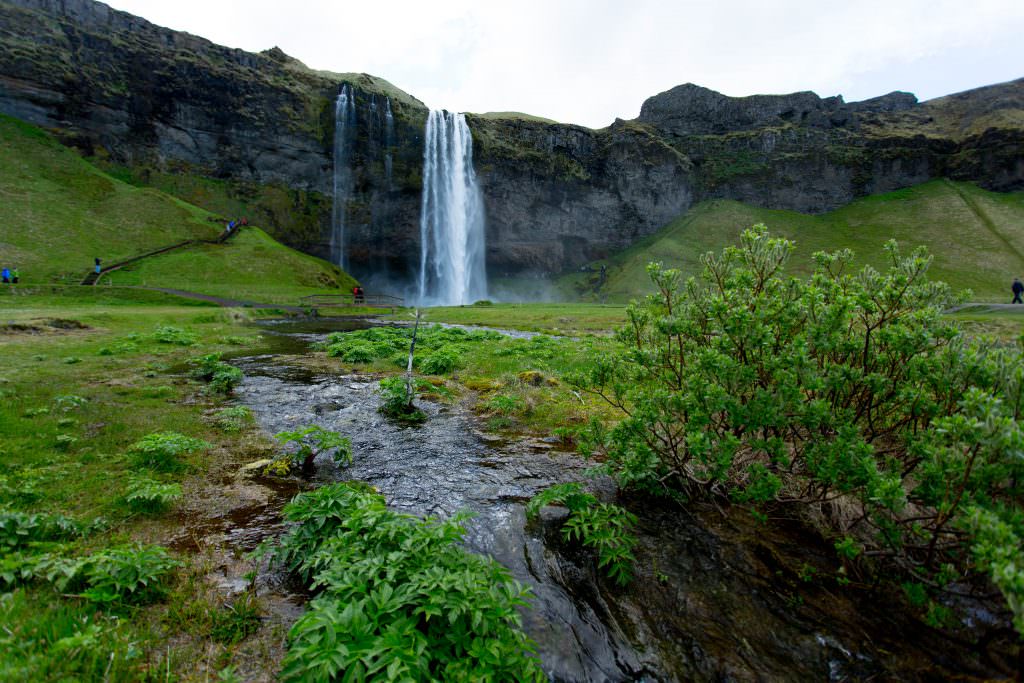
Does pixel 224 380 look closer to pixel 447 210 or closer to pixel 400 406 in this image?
pixel 400 406

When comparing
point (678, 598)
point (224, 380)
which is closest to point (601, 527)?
point (678, 598)

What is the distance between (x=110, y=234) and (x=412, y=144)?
2079 inches

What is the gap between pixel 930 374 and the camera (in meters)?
4.67

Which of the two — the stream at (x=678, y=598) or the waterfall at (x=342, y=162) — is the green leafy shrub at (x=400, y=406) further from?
the waterfall at (x=342, y=162)

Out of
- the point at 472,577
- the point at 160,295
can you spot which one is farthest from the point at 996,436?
the point at 160,295

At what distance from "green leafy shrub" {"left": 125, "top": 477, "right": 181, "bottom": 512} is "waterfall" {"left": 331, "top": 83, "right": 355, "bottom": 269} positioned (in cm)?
9259

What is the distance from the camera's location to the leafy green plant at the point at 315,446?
7.52m

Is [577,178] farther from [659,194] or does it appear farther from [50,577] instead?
[50,577]

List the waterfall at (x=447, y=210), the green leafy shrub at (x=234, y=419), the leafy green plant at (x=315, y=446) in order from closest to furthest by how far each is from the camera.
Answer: the leafy green plant at (x=315, y=446), the green leafy shrub at (x=234, y=419), the waterfall at (x=447, y=210)

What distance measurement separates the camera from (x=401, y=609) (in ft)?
12.1

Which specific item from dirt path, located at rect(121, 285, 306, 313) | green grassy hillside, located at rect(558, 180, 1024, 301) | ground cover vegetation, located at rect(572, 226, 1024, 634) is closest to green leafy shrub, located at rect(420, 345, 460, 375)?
ground cover vegetation, located at rect(572, 226, 1024, 634)

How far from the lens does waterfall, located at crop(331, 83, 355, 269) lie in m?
83.6

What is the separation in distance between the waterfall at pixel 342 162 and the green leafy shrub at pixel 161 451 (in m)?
90.6

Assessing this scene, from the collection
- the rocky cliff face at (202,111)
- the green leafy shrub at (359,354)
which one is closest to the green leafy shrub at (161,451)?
the green leafy shrub at (359,354)
